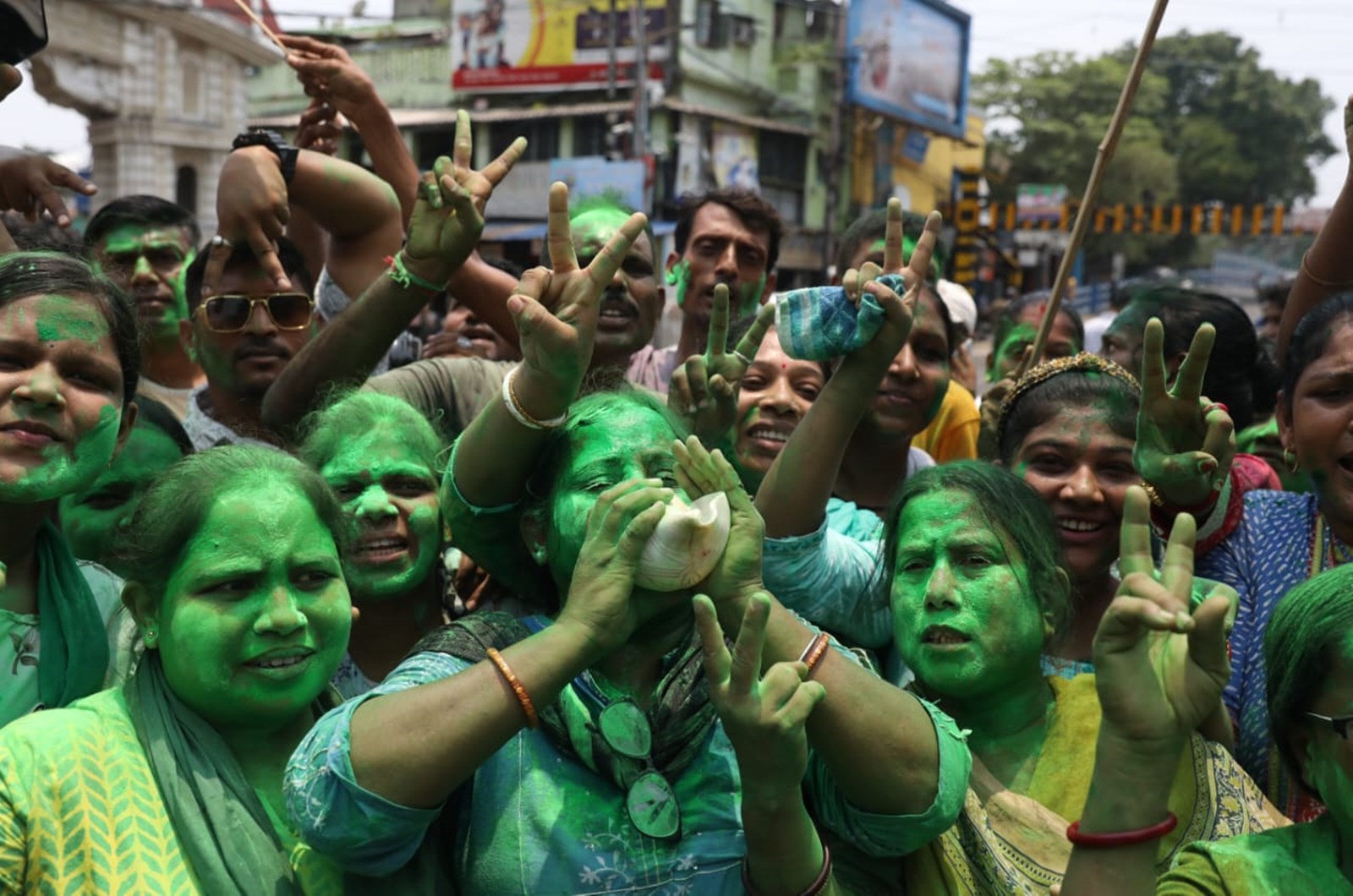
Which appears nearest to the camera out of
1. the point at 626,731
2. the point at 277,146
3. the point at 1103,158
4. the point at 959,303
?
the point at 626,731

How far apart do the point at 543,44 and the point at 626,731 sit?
2941 cm

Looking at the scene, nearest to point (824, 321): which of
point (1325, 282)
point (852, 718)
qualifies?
point (852, 718)

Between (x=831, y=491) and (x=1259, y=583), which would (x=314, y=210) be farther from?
(x=1259, y=583)

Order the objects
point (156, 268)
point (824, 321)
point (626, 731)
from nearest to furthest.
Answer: point (626, 731) < point (824, 321) < point (156, 268)

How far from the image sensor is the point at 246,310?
379 centimetres

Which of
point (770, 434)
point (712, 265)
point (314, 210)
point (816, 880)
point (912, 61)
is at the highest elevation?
point (912, 61)

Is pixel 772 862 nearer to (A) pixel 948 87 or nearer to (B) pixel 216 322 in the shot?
(B) pixel 216 322

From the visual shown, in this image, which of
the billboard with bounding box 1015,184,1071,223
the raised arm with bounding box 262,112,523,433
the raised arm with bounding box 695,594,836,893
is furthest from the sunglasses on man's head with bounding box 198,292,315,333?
the billboard with bounding box 1015,184,1071,223

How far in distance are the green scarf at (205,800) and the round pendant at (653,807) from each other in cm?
53

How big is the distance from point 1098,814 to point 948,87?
36.8 metres

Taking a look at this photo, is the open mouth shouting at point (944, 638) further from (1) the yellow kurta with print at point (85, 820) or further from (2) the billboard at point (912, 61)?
(2) the billboard at point (912, 61)

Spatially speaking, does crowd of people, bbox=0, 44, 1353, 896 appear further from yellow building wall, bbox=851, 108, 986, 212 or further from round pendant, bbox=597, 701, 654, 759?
yellow building wall, bbox=851, 108, 986, 212

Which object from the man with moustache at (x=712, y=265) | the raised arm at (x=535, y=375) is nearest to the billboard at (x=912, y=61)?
the man with moustache at (x=712, y=265)

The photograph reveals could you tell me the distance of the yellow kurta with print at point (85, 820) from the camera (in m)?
1.98
